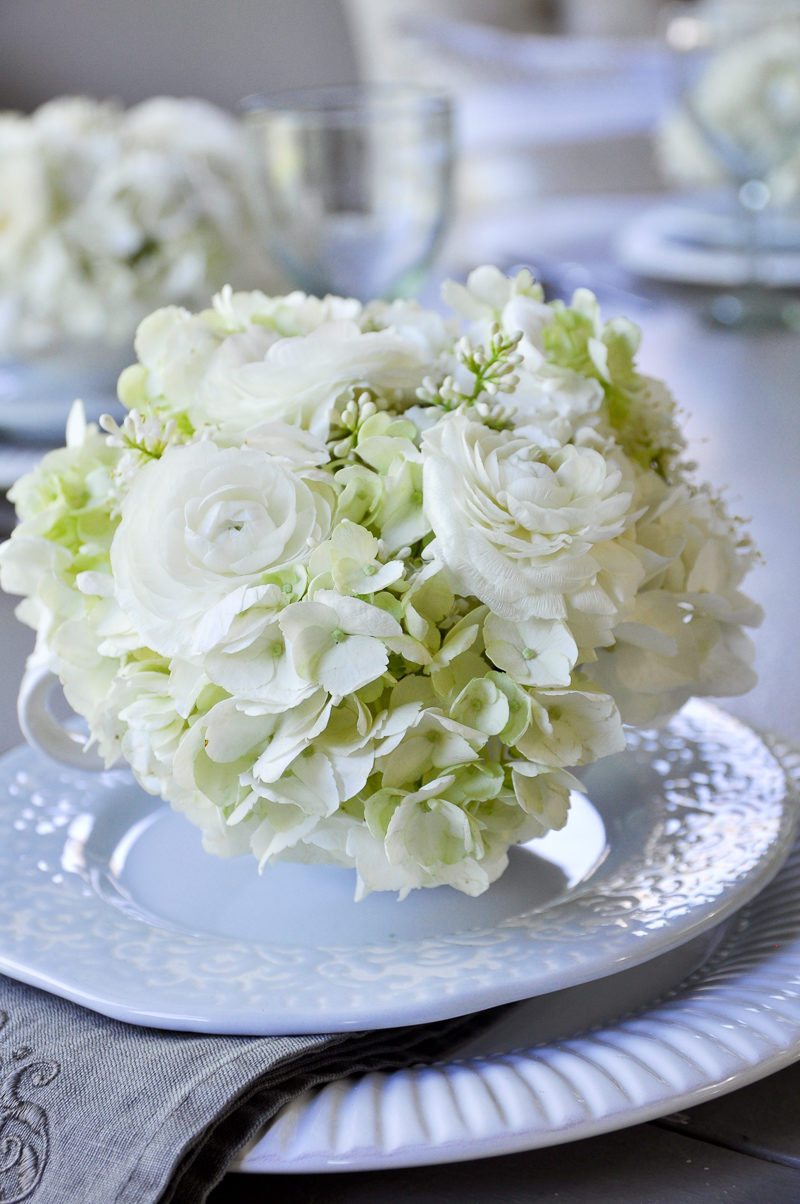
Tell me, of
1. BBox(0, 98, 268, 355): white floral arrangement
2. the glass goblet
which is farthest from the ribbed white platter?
the glass goblet

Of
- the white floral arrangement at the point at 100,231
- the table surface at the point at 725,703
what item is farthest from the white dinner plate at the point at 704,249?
the white floral arrangement at the point at 100,231

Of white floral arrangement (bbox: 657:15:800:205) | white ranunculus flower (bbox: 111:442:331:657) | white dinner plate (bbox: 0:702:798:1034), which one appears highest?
white ranunculus flower (bbox: 111:442:331:657)

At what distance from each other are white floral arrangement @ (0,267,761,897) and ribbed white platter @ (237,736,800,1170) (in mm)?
51

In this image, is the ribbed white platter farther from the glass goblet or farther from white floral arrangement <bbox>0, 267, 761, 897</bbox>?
the glass goblet

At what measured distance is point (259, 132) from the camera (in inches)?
38.8

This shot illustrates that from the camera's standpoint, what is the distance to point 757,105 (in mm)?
1234

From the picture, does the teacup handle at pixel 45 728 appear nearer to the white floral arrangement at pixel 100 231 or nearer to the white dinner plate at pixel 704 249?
the white floral arrangement at pixel 100 231

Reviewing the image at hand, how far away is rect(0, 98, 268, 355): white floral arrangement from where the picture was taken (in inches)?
34.0

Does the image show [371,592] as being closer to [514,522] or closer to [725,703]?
[514,522]

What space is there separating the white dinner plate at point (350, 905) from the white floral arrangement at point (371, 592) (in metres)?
0.02

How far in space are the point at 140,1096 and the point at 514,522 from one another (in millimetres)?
178

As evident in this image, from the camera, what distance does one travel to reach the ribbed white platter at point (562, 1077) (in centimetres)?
30

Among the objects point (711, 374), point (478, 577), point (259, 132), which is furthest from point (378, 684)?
point (711, 374)

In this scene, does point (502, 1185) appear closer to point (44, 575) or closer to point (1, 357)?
point (44, 575)
